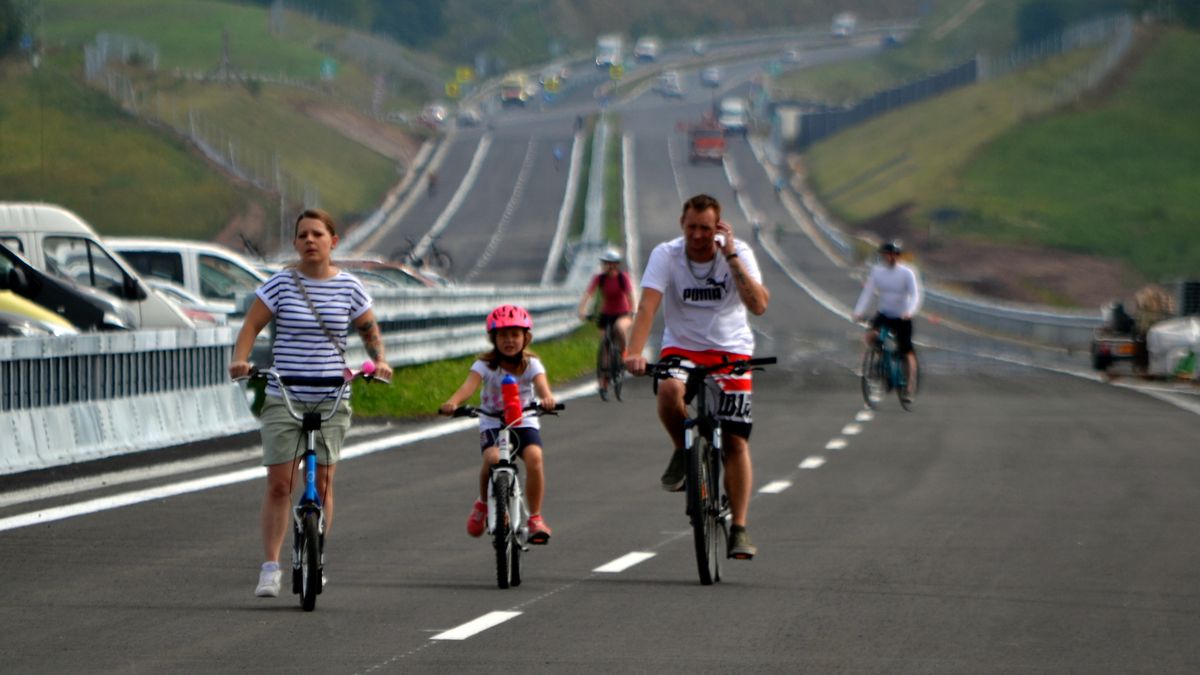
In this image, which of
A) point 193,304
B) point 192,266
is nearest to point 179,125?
point 192,266

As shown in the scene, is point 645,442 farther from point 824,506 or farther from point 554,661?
point 554,661

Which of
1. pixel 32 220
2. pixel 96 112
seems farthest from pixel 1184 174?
pixel 32 220

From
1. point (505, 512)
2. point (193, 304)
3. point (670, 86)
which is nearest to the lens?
point (505, 512)

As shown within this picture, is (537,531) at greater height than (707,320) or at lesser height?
lesser

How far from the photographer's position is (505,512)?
10.1 metres

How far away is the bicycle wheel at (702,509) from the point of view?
33.5 ft

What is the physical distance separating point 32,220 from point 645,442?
7430 mm

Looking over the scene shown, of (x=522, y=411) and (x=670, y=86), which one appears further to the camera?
(x=670, y=86)

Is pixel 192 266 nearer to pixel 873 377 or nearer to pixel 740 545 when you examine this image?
pixel 873 377

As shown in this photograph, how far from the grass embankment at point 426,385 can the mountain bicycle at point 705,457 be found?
10809 mm

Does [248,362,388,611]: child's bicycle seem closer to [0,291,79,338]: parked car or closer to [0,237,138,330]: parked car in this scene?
[0,291,79,338]: parked car

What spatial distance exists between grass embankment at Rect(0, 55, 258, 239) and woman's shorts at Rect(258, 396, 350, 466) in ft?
144

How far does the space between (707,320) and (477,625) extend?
7.58 ft

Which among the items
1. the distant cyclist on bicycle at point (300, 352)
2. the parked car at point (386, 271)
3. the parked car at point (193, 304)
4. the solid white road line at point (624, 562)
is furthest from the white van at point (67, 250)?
the distant cyclist on bicycle at point (300, 352)
